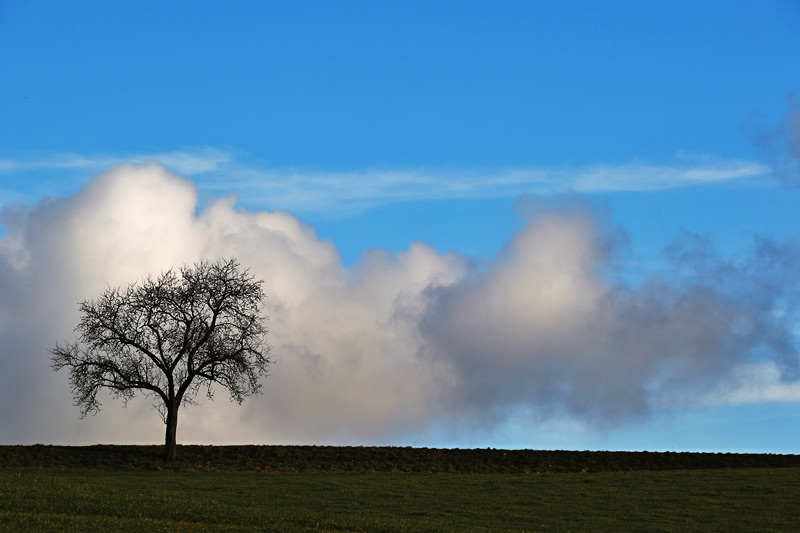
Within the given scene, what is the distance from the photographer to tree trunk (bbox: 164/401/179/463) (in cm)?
5534

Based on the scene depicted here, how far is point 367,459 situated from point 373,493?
56.2ft

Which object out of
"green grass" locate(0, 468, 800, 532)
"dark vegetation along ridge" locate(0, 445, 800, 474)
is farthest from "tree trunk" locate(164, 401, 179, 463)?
"green grass" locate(0, 468, 800, 532)

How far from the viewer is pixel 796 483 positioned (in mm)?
44469

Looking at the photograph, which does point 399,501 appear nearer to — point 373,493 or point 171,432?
point 373,493

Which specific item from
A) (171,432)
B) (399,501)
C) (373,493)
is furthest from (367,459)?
(399,501)

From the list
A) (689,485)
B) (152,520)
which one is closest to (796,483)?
(689,485)

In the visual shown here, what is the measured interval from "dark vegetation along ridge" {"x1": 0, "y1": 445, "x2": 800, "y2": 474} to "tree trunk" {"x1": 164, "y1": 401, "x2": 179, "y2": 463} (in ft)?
2.41

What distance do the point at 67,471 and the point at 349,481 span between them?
18.8m

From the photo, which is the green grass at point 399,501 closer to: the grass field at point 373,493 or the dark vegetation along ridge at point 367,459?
the grass field at point 373,493

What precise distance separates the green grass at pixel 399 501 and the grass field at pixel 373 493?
6 centimetres

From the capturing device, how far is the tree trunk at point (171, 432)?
182 feet

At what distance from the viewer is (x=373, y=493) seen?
40219mm

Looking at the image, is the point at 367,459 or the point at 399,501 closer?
the point at 399,501

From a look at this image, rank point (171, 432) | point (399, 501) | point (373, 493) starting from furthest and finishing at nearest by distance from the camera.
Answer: point (171, 432) → point (373, 493) → point (399, 501)
